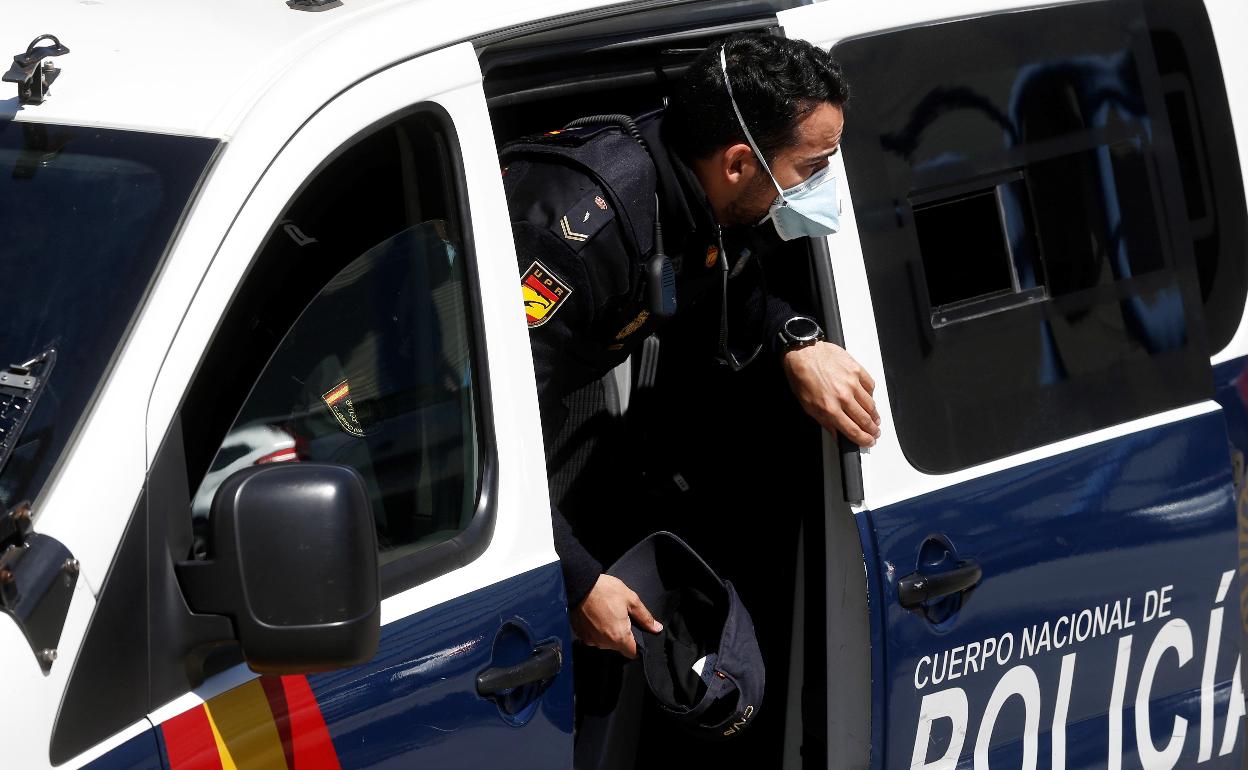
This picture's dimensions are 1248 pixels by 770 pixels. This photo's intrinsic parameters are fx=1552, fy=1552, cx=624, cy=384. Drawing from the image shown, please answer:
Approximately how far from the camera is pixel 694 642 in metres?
2.78

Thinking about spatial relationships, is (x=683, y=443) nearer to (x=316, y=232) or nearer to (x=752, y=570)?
(x=752, y=570)

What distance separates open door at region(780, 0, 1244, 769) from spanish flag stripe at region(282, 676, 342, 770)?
997mm

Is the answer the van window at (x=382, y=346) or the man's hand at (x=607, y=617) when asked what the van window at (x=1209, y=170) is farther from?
the van window at (x=382, y=346)

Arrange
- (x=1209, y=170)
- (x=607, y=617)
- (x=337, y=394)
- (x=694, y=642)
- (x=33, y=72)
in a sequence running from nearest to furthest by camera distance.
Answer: (x=33, y=72), (x=337, y=394), (x=607, y=617), (x=694, y=642), (x=1209, y=170)

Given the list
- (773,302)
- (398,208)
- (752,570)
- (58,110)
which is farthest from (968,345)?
(58,110)

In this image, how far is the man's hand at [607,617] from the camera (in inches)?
99.3

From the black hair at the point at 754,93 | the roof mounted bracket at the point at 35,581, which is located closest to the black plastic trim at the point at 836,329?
the black hair at the point at 754,93

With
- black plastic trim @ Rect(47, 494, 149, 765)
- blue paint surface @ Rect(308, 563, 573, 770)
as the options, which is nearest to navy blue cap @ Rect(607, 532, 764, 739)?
blue paint surface @ Rect(308, 563, 573, 770)

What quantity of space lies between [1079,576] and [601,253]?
1.05 metres

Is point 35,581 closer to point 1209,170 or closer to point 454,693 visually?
point 454,693

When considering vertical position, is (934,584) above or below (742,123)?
below

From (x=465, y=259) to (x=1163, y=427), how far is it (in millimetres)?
1407

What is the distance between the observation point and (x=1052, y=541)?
2756 millimetres

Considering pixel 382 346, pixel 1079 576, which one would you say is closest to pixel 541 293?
pixel 382 346
